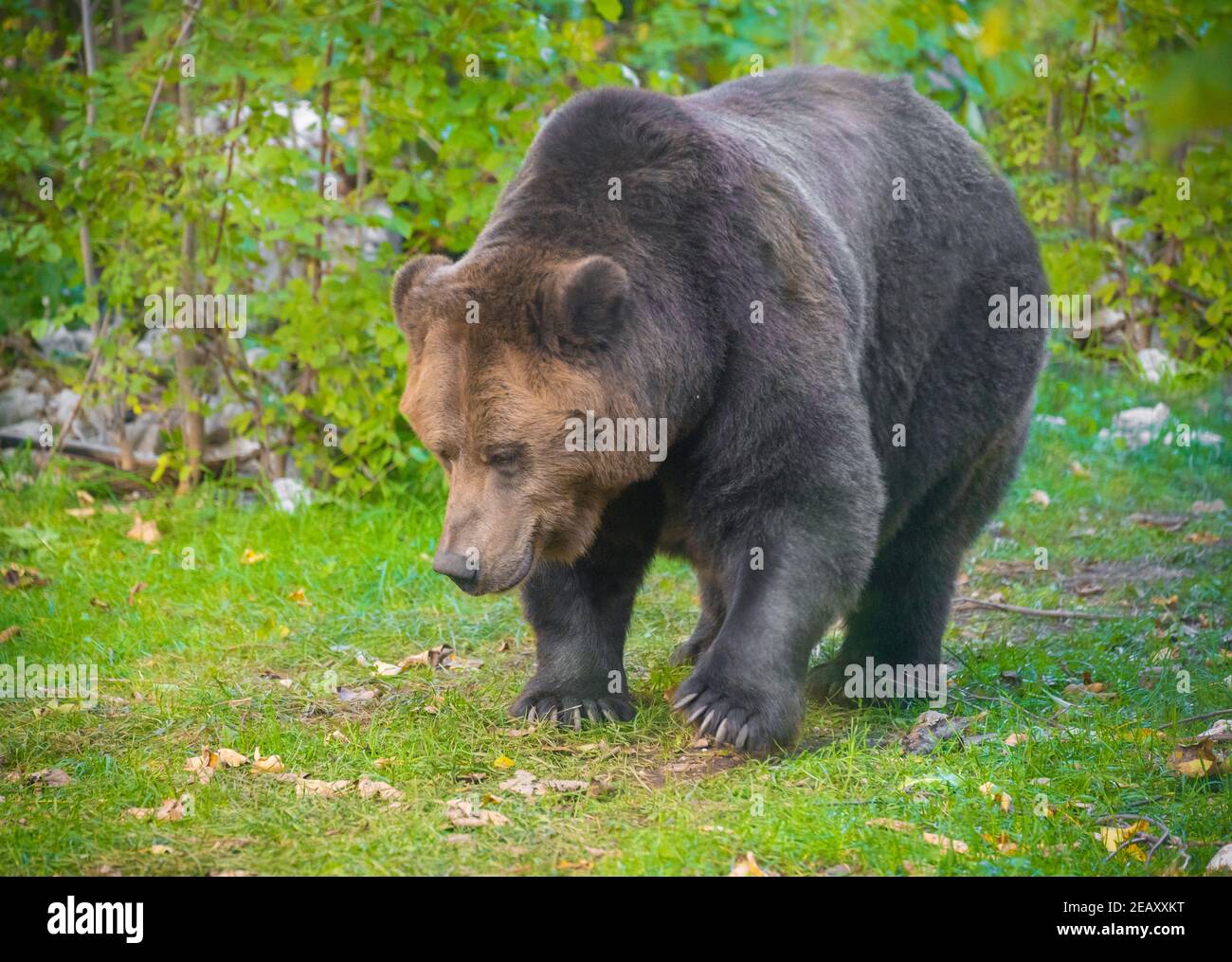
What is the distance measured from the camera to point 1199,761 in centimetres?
431

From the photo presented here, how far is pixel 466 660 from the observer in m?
6.01

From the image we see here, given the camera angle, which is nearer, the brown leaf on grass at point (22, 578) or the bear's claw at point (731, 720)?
the bear's claw at point (731, 720)

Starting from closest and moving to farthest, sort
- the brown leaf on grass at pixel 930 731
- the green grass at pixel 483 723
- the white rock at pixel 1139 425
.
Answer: the green grass at pixel 483 723 < the brown leaf on grass at pixel 930 731 < the white rock at pixel 1139 425

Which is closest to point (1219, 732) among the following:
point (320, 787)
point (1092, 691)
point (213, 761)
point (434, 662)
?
point (1092, 691)

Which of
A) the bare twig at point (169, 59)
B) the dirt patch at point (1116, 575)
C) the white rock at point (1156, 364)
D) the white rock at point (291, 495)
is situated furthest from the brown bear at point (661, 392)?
the white rock at point (1156, 364)

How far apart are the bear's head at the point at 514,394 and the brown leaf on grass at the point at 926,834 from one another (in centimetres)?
138

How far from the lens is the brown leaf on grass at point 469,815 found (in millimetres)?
4051

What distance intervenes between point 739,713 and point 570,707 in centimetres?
76

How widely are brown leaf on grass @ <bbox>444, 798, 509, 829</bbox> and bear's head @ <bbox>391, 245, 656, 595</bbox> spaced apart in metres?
0.68

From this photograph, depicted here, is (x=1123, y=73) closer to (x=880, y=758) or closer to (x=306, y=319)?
(x=306, y=319)

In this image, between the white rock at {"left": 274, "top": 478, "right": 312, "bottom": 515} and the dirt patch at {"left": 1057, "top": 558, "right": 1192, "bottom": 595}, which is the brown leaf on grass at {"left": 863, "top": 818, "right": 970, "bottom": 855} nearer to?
the dirt patch at {"left": 1057, "top": 558, "right": 1192, "bottom": 595}

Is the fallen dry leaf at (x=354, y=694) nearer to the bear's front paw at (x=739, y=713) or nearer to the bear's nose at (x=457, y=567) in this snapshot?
the bear's nose at (x=457, y=567)

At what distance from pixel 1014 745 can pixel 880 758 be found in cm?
48
